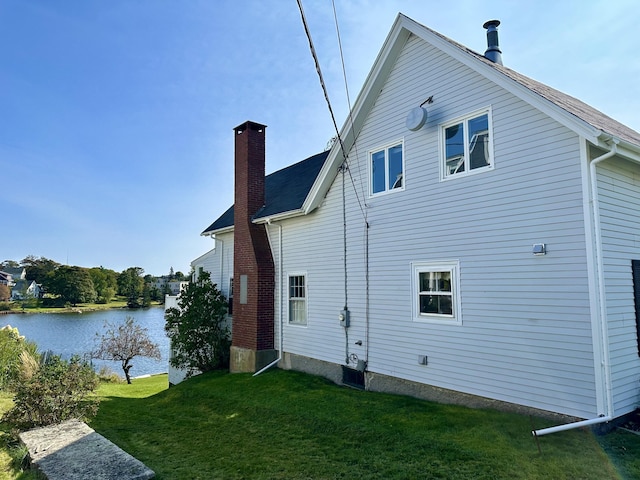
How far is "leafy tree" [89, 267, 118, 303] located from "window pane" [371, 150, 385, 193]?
84622mm

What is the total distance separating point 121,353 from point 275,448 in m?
26.2

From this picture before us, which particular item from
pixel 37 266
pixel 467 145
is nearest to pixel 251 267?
pixel 467 145

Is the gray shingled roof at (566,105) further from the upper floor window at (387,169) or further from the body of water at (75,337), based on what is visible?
the body of water at (75,337)

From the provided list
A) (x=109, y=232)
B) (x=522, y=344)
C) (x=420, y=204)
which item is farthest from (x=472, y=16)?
(x=109, y=232)

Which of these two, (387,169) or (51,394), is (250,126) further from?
(51,394)

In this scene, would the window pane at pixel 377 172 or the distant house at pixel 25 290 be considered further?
the distant house at pixel 25 290

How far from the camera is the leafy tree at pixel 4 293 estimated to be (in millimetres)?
71431

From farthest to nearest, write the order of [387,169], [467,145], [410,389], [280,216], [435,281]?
[280,216]
[387,169]
[410,389]
[435,281]
[467,145]

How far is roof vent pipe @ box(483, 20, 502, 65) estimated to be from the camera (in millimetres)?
9141

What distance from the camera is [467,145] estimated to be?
7281 millimetres

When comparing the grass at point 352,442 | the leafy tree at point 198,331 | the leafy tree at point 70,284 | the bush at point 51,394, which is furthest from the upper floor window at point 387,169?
the leafy tree at point 70,284

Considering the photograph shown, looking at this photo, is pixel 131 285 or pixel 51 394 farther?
pixel 131 285

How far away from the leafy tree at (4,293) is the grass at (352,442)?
81.9 metres

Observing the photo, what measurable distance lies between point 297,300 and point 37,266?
112m
